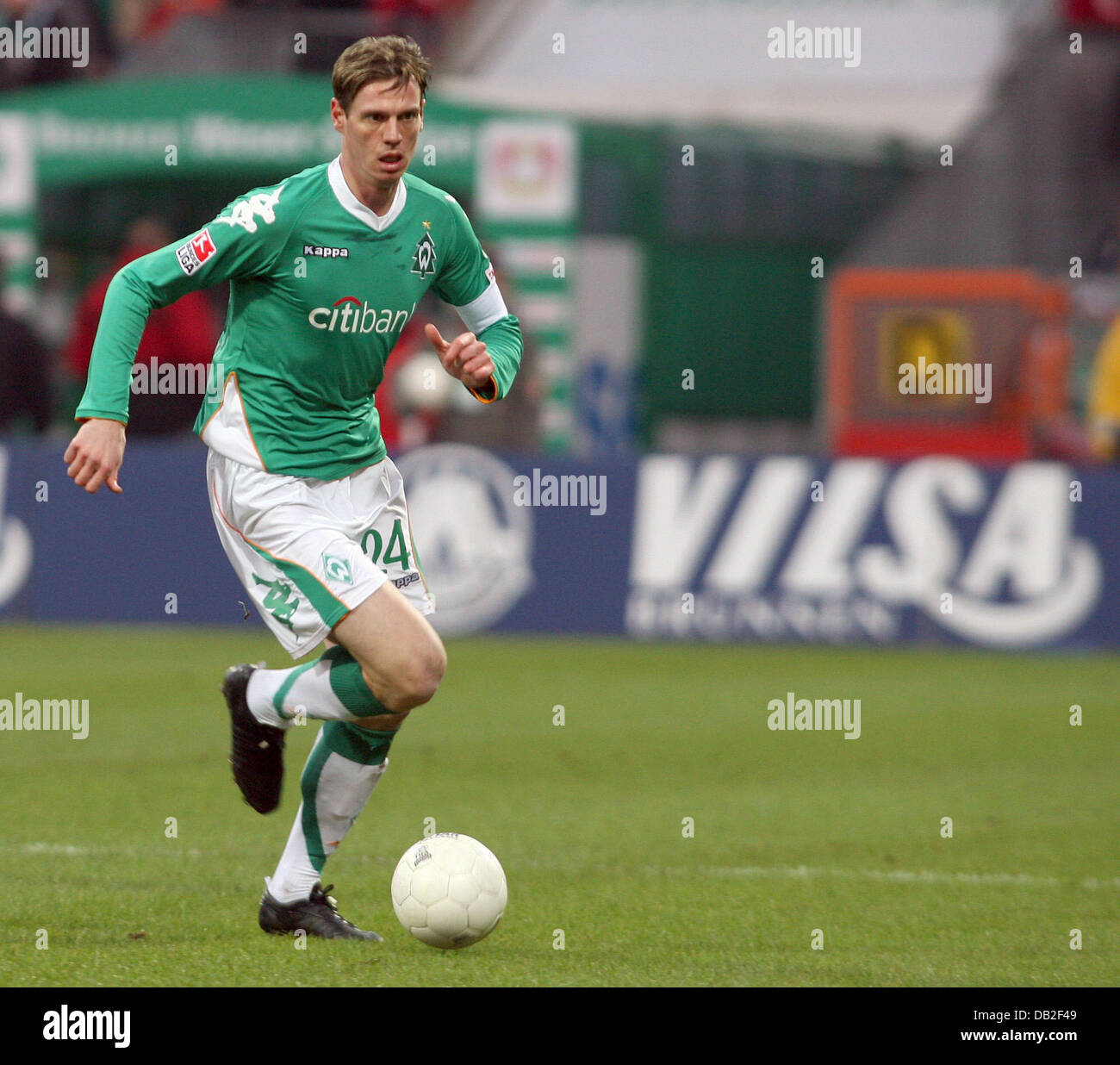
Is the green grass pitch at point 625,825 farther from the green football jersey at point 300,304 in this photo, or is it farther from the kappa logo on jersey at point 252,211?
the kappa logo on jersey at point 252,211

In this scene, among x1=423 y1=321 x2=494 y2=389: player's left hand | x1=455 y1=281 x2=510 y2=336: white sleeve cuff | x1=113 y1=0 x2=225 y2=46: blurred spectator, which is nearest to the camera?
x1=423 y1=321 x2=494 y2=389: player's left hand

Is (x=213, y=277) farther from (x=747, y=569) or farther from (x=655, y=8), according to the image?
(x=655, y=8)

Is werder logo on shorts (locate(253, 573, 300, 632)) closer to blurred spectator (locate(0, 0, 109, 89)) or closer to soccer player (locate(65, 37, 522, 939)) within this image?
soccer player (locate(65, 37, 522, 939))

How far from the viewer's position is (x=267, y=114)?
16891mm

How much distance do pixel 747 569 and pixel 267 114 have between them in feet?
20.6

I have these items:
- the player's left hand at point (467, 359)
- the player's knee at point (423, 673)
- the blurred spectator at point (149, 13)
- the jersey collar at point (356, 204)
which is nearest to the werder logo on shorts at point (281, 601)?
the player's knee at point (423, 673)

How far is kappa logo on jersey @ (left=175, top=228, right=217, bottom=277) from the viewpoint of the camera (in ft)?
17.2

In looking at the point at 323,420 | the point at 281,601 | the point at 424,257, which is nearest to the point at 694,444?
the point at 424,257

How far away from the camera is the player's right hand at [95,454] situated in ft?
16.3

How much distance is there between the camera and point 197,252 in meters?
5.24

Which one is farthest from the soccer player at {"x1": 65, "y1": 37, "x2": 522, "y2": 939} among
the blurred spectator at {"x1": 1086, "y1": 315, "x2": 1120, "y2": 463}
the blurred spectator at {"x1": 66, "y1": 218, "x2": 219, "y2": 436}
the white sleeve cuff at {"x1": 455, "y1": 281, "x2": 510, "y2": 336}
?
the blurred spectator at {"x1": 1086, "y1": 315, "x2": 1120, "y2": 463}

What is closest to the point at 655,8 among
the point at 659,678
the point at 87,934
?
the point at 659,678

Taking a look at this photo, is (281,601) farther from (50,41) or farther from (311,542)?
(50,41)

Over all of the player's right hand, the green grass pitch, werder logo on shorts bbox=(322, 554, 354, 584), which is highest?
the player's right hand
